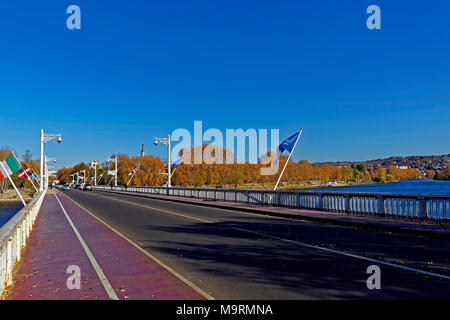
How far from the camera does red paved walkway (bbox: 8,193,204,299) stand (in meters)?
5.63

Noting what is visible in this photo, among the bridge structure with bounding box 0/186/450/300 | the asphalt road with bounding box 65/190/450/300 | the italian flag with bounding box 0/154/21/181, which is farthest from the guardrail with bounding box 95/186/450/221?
the italian flag with bounding box 0/154/21/181

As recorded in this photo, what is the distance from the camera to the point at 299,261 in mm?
7727

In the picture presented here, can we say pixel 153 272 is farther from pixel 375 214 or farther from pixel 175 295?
pixel 375 214

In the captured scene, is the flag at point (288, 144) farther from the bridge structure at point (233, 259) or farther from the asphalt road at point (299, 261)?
the asphalt road at point (299, 261)

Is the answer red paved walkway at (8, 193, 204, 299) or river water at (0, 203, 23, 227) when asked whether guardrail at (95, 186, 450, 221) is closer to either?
red paved walkway at (8, 193, 204, 299)

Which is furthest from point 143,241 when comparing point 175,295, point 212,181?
point 212,181

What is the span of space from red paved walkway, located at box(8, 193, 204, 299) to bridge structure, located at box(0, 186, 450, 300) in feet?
0.06

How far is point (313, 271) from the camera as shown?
6.82 m

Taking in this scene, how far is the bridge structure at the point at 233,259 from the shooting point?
18.8 ft

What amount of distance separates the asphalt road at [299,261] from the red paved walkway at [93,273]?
1.61 feet

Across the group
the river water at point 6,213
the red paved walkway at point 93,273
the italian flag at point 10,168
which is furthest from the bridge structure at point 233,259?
the river water at point 6,213

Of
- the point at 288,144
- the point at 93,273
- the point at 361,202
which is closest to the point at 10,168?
the point at 93,273

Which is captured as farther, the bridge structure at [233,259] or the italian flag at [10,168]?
the italian flag at [10,168]
